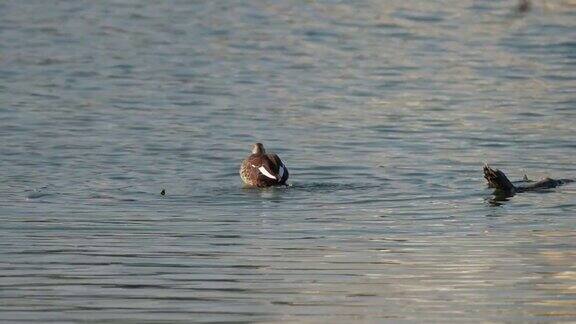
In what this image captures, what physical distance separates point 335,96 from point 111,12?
10664 mm

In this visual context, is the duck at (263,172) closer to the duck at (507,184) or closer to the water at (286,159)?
the water at (286,159)

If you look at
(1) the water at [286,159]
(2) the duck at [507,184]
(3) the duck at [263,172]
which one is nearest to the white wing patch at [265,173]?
(3) the duck at [263,172]

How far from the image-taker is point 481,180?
51.4 ft

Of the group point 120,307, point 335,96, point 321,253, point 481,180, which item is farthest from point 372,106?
point 120,307

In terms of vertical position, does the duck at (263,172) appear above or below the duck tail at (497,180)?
below

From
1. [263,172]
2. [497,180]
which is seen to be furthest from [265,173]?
[497,180]

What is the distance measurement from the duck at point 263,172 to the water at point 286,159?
21cm

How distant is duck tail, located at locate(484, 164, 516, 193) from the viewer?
47.1 ft

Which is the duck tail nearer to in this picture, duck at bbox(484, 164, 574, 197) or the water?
duck at bbox(484, 164, 574, 197)

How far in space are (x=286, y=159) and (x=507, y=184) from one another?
388 cm

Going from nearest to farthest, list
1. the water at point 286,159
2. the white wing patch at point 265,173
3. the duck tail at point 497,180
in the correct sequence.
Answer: the water at point 286,159
the duck tail at point 497,180
the white wing patch at point 265,173

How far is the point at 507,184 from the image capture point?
571 inches

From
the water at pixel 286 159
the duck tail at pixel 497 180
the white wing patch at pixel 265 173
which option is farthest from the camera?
the white wing patch at pixel 265 173

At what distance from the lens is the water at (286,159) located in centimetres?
947
